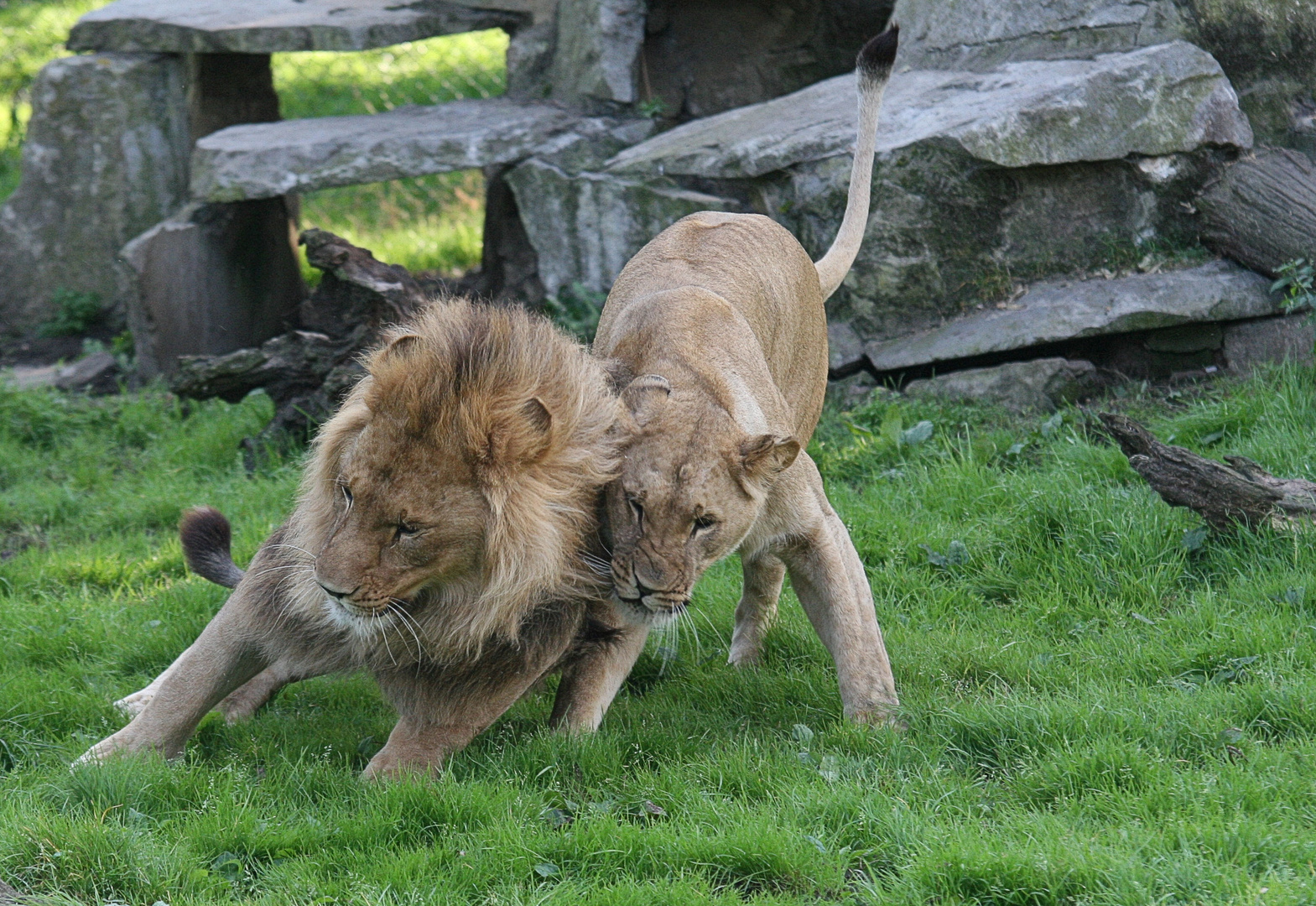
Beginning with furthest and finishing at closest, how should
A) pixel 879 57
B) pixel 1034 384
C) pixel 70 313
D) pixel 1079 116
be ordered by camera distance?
pixel 70 313 < pixel 1079 116 < pixel 1034 384 < pixel 879 57

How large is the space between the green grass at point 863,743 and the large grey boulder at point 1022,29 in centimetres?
187

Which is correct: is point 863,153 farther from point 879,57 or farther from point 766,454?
point 766,454

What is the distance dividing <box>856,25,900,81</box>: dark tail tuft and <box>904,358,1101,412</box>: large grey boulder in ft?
4.99

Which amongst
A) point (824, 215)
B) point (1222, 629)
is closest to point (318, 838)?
point (1222, 629)

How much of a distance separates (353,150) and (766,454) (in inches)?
196

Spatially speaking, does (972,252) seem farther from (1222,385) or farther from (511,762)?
(511,762)

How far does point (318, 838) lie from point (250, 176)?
5065 mm

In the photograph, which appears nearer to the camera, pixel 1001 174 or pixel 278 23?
pixel 1001 174

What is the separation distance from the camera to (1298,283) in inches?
222

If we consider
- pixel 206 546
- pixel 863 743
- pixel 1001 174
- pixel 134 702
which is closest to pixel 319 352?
pixel 206 546

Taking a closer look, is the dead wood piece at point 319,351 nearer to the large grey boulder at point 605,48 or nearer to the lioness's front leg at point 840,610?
the large grey boulder at point 605,48

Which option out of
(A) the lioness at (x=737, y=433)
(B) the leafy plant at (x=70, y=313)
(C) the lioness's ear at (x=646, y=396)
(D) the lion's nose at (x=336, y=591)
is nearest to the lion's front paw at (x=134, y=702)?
(D) the lion's nose at (x=336, y=591)

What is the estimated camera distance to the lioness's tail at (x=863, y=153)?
17.2 ft

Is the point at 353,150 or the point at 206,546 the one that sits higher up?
the point at 353,150
